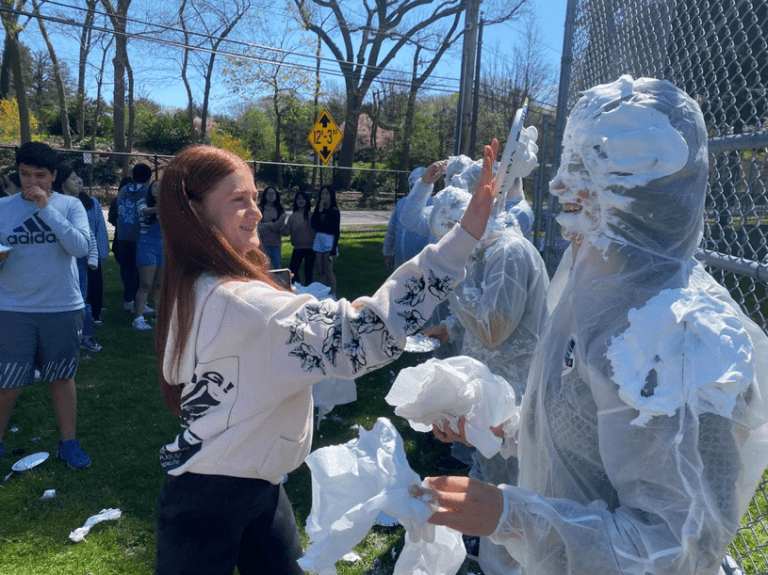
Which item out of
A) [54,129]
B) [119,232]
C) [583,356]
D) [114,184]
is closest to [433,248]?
[583,356]

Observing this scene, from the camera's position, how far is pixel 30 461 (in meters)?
4.00

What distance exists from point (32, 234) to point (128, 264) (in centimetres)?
413

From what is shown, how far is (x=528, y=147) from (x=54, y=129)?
3826cm

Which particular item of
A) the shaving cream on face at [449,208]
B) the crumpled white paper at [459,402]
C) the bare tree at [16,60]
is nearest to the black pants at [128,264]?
the shaving cream on face at [449,208]

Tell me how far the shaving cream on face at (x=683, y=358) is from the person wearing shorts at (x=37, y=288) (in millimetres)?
3588

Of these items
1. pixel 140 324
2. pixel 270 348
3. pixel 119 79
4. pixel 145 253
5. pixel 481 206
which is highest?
pixel 119 79

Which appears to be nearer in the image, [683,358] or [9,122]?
[683,358]

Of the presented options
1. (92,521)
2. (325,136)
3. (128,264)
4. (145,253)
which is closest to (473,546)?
(92,521)

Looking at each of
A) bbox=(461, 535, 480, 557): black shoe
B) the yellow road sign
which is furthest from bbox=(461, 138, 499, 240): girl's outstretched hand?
the yellow road sign

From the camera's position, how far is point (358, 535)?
1334 mm

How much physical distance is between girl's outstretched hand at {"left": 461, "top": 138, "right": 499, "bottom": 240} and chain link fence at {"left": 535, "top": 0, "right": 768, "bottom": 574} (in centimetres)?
70

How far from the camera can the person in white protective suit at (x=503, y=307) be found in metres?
2.97

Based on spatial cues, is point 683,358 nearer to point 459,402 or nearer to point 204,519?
point 459,402

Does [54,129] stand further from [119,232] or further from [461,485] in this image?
Answer: [461,485]
